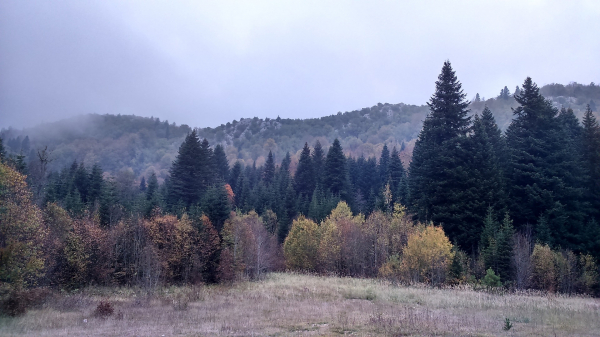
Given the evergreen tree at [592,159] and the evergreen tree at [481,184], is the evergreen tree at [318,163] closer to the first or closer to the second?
the evergreen tree at [481,184]

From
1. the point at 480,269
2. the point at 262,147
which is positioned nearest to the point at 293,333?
the point at 480,269

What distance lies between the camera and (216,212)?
36000 millimetres

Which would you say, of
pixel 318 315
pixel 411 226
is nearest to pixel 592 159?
pixel 411 226

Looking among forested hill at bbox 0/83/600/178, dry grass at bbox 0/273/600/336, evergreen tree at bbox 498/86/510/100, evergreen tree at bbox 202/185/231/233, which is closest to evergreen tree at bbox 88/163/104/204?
evergreen tree at bbox 202/185/231/233

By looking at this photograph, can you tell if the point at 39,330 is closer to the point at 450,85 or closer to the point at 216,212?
the point at 216,212

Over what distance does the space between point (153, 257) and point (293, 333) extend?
1666 cm

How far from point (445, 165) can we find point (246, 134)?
12834 cm

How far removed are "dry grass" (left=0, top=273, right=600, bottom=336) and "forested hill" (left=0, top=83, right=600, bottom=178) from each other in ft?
318

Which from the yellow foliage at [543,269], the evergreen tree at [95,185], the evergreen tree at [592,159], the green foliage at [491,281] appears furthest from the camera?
the evergreen tree at [95,185]

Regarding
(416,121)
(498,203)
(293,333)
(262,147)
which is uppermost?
(416,121)

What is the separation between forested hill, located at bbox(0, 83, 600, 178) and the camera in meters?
128

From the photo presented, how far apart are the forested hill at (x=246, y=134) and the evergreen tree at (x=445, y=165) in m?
77.5

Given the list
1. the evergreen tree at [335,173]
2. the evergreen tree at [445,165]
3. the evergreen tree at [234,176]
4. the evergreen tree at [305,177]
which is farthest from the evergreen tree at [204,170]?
the evergreen tree at [445,165]

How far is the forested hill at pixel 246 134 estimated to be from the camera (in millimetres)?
128500
